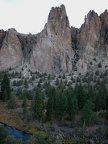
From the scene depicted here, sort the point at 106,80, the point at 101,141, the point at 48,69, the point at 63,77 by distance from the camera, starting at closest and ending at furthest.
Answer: the point at 101,141 → the point at 106,80 → the point at 63,77 → the point at 48,69

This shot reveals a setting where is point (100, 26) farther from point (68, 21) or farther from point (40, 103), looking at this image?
point (40, 103)

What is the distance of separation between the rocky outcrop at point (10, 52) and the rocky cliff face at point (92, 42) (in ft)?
104

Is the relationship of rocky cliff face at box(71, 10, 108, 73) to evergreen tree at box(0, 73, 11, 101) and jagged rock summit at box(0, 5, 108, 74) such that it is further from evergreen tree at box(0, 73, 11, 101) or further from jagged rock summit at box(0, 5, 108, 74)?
evergreen tree at box(0, 73, 11, 101)

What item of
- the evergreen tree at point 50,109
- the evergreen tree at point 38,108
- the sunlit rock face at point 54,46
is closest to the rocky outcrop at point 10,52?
the sunlit rock face at point 54,46

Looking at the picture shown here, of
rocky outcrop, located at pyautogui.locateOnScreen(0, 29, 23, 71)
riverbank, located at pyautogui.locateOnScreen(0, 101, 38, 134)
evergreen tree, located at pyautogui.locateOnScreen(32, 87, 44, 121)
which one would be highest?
rocky outcrop, located at pyautogui.locateOnScreen(0, 29, 23, 71)

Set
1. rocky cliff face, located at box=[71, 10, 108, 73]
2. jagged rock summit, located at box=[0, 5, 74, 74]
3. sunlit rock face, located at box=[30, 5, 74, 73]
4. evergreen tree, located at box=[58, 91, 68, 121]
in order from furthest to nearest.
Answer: jagged rock summit, located at box=[0, 5, 74, 74]
sunlit rock face, located at box=[30, 5, 74, 73]
rocky cliff face, located at box=[71, 10, 108, 73]
evergreen tree, located at box=[58, 91, 68, 121]

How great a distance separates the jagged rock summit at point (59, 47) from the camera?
168 meters

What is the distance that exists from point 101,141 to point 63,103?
743 inches

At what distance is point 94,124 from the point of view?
294 ft

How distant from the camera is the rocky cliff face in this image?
167 metres

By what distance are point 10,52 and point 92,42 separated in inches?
1780

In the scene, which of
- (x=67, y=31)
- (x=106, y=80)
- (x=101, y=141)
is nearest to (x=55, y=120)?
(x=101, y=141)

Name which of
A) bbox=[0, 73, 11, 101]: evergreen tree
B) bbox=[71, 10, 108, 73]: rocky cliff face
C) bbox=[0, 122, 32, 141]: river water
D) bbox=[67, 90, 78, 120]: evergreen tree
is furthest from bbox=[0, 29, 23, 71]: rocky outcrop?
bbox=[0, 122, 32, 141]: river water

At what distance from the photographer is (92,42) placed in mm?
177750
